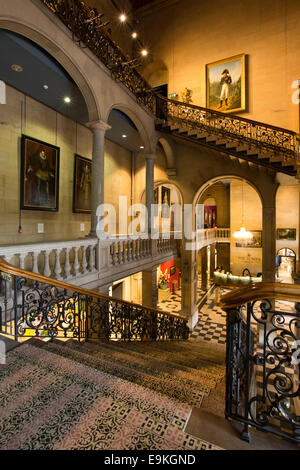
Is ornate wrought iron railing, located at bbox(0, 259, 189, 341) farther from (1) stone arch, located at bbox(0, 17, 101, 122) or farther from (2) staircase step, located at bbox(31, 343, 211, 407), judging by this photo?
(1) stone arch, located at bbox(0, 17, 101, 122)

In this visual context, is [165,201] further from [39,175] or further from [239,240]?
[39,175]

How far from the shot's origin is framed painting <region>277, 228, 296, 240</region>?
13.7 m

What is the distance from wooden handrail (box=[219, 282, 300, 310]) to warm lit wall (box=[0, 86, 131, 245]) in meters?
5.23

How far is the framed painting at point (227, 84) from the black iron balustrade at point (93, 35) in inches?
204

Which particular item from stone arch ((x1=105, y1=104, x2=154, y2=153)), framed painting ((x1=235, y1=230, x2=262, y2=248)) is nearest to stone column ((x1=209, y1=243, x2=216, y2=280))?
framed painting ((x1=235, y1=230, x2=262, y2=248))

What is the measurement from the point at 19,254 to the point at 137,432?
2.92 m

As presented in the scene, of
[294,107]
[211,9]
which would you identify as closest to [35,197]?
[294,107]

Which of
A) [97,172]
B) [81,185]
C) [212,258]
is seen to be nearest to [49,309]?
[97,172]

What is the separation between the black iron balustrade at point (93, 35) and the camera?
13.9 feet

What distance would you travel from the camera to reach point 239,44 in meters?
10.2

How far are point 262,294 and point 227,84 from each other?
38.3 ft

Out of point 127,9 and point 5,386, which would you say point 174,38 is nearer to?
point 127,9

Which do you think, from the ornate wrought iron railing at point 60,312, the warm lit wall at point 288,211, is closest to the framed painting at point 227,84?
the warm lit wall at point 288,211

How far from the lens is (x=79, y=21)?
179 inches
